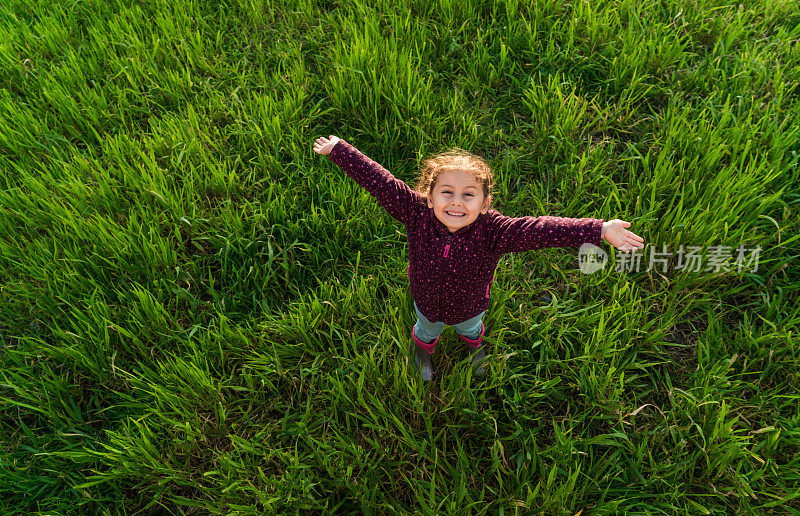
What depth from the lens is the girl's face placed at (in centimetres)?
138

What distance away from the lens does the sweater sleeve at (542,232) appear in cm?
135

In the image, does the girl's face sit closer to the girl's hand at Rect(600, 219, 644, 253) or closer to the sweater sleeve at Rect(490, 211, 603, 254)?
the sweater sleeve at Rect(490, 211, 603, 254)

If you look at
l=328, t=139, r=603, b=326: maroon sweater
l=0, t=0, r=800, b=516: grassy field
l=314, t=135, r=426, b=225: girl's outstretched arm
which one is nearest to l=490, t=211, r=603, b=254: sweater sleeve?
l=328, t=139, r=603, b=326: maroon sweater

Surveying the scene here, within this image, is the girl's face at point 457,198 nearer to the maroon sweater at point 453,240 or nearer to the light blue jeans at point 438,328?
the maroon sweater at point 453,240

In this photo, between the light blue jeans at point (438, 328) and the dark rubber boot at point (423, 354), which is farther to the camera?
the dark rubber boot at point (423, 354)

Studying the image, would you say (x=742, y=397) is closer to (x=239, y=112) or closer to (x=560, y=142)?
(x=560, y=142)

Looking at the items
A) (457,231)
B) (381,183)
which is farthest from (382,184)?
(457,231)

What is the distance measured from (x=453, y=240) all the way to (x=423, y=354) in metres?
0.67

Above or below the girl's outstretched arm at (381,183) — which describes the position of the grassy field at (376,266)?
below

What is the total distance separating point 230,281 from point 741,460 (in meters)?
2.13

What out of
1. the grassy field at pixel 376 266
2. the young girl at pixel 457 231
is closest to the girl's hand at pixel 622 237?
the young girl at pixel 457 231

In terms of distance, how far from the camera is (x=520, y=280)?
7.13 ft

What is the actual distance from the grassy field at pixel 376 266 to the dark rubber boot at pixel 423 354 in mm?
51

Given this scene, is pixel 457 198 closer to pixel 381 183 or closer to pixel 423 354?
pixel 381 183
